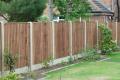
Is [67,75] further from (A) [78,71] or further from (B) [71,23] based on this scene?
(B) [71,23]

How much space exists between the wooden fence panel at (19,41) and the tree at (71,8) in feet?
44.5

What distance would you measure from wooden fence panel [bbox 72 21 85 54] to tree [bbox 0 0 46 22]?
8.24 feet

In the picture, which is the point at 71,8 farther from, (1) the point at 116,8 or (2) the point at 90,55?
(1) the point at 116,8

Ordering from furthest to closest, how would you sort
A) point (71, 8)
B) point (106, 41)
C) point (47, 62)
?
point (71, 8) → point (106, 41) → point (47, 62)

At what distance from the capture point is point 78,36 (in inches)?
886

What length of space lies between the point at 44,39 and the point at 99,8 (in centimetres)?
2235

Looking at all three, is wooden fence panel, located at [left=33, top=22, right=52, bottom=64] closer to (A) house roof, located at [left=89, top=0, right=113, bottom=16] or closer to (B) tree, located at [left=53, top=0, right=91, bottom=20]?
(B) tree, located at [left=53, top=0, right=91, bottom=20]

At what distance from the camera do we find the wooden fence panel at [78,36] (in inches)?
866

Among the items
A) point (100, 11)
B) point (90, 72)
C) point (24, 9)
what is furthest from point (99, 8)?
point (90, 72)

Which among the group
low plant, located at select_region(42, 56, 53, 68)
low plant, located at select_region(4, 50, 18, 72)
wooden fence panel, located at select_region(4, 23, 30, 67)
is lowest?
low plant, located at select_region(42, 56, 53, 68)

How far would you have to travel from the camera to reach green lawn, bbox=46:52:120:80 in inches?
614

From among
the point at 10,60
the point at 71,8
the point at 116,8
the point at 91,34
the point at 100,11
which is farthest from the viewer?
the point at 116,8

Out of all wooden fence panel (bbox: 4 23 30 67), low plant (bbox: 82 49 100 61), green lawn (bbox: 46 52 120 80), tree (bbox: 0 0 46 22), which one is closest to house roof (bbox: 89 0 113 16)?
low plant (bbox: 82 49 100 61)

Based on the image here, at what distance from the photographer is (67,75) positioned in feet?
52.6
